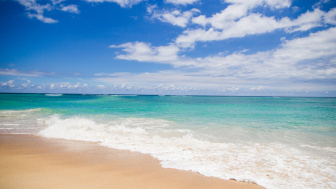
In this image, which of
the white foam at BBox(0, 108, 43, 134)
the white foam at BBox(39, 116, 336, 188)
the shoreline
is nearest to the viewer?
the shoreline

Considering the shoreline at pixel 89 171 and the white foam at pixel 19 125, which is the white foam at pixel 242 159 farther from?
the white foam at pixel 19 125

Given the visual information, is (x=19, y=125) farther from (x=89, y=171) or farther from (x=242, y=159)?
(x=242, y=159)

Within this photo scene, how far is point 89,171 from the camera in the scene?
15.0 feet

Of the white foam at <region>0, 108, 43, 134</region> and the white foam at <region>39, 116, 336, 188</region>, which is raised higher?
the white foam at <region>0, 108, 43, 134</region>

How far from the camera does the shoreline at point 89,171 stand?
13.0ft

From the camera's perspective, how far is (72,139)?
27.0 feet

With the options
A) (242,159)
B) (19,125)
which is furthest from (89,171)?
(19,125)

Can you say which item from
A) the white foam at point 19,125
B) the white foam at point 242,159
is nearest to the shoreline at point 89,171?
the white foam at point 242,159

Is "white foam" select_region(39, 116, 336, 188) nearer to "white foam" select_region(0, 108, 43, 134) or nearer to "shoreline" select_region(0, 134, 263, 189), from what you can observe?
"shoreline" select_region(0, 134, 263, 189)

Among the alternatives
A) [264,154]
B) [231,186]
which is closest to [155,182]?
[231,186]

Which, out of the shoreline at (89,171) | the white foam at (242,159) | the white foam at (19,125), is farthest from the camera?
the white foam at (19,125)

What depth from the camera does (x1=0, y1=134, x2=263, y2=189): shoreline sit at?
396 cm

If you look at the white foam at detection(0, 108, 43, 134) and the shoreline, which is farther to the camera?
the white foam at detection(0, 108, 43, 134)

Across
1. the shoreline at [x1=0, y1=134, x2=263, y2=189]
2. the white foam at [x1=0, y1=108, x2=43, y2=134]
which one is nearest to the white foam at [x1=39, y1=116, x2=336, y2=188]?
the shoreline at [x1=0, y1=134, x2=263, y2=189]
